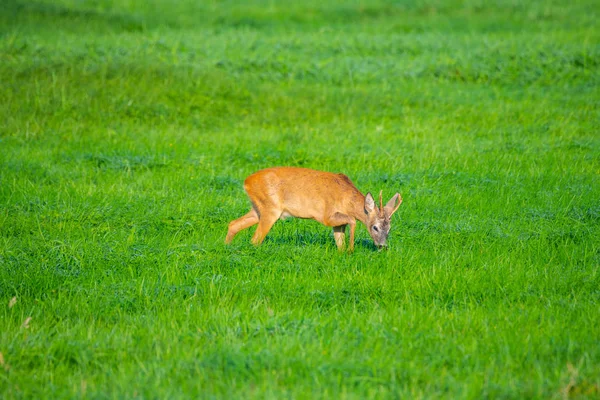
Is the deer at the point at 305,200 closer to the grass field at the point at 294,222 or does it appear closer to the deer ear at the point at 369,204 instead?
the deer ear at the point at 369,204

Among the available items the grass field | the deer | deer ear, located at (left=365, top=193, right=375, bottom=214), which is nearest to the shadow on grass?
the grass field

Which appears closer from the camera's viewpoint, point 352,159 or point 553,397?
point 553,397

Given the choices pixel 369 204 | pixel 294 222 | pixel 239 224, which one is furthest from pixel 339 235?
pixel 294 222

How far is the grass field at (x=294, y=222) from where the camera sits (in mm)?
5141

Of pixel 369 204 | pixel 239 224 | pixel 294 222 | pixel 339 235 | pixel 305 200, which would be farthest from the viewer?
pixel 294 222

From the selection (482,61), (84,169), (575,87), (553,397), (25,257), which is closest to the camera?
(553,397)

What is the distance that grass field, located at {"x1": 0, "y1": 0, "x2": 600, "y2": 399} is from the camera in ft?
16.9

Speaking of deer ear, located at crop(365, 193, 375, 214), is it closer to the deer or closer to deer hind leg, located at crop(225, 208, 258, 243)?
the deer

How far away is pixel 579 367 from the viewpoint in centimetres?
494

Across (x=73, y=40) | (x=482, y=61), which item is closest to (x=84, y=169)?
(x=73, y=40)

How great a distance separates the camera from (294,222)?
8984 mm

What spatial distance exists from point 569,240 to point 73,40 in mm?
14555

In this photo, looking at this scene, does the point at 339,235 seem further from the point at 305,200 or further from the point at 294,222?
the point at 294,222

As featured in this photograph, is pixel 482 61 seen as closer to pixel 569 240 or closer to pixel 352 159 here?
pixel 352 159
